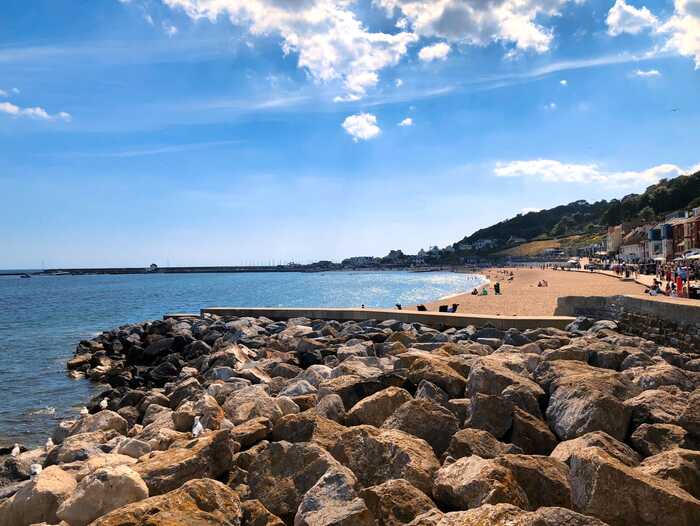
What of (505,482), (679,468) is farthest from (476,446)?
(679,468)

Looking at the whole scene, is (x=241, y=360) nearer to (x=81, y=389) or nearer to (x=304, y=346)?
(x=304, y=346)

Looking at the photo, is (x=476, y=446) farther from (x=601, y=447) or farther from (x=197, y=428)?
(x=197, y=428)

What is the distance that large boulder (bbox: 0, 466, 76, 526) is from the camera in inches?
169

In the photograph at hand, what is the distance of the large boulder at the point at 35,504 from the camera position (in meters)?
4.29

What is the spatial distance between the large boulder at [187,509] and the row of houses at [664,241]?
1551 inches

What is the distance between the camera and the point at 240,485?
172 inches

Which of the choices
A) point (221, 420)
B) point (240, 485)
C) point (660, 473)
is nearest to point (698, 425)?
point (660, 473)

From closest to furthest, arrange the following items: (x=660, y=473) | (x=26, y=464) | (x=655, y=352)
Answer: (x=660, y=473), (x=26, y=464), (x=655, y=352)

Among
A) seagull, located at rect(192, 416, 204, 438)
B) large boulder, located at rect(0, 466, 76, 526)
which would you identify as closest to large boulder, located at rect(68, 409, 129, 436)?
seagull, located at rect(192, 416, 204, 438)

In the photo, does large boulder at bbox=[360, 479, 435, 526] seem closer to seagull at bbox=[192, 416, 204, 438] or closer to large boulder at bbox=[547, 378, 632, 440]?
large boulder at bbox=[547, 378, 632, 440]

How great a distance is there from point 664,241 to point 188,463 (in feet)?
197

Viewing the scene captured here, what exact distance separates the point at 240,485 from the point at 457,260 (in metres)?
175

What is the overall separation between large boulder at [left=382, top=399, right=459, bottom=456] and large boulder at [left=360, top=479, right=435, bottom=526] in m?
1.15

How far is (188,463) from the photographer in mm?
4332
